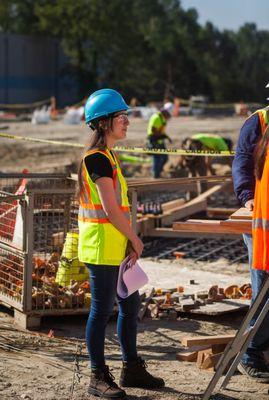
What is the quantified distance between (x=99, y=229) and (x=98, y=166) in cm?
38

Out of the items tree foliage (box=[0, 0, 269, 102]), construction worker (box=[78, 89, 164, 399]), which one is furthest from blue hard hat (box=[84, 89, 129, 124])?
tree foliage (box=[0, 0, 269, 102])

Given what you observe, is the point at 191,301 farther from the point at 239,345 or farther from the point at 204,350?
the point at 239,345

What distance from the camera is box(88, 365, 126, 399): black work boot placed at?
529cm

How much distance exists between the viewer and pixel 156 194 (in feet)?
53.0

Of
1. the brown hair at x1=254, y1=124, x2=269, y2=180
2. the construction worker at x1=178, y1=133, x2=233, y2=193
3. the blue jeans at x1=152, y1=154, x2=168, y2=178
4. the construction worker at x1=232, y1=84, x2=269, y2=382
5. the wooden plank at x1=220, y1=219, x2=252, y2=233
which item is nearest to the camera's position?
the brown hair at x1=254, y1=124, x2=269, y2=180

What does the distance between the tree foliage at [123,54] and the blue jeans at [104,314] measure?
56.8 m

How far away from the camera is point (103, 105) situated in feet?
17.5

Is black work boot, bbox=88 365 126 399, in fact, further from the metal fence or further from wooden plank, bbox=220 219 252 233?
the metal fence

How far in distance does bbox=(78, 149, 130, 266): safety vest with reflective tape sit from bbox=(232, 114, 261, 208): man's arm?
2.65 feet

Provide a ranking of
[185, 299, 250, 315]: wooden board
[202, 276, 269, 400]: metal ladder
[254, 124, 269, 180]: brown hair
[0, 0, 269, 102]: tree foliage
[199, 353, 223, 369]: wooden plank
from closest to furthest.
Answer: [202, 276, 269, 400]: metal ladder
[254, 124, 269, 180]: brown hair
[199, 353, 223, 369]: wooden plank
[185, 299, 250, 315]: wooden board
[0, 0, 269, 102]: tree foliage

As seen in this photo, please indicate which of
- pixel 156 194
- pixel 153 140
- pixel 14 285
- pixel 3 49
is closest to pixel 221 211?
pixel 156 194

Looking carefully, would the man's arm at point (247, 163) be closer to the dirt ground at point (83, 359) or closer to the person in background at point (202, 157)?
the dirt ground at point (83, 359)

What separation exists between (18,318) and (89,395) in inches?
74.9

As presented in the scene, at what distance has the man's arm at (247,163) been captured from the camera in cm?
566
